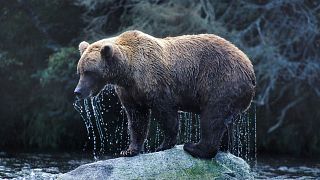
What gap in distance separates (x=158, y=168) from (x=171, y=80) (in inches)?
44.3

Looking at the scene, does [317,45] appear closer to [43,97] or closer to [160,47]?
[43,97]

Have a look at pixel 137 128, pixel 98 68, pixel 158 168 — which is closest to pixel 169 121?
pixel 137 128

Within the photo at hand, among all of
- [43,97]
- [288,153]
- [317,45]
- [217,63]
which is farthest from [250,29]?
[217,63]

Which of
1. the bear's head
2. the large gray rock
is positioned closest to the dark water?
the large gray rock

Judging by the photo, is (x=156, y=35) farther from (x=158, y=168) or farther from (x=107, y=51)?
(x=107, y=51)

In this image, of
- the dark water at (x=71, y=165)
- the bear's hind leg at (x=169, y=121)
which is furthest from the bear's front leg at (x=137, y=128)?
the dark water at (x=71, y=165)

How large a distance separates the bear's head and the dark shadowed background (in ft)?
34.1

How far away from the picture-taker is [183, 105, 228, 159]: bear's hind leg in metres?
9.35

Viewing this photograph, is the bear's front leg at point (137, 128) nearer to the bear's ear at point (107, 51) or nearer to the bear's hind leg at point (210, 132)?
the bear's hind leg at point (210, 132)

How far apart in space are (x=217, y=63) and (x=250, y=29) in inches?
430

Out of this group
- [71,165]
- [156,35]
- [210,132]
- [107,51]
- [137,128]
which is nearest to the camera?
[107,51]

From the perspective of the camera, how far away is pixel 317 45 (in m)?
20.6

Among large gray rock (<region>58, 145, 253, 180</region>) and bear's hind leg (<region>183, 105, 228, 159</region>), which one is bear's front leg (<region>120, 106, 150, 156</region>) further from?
bear's hind leg (<region>183, 105, 228, 159</region>)

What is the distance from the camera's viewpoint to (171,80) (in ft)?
30.6
